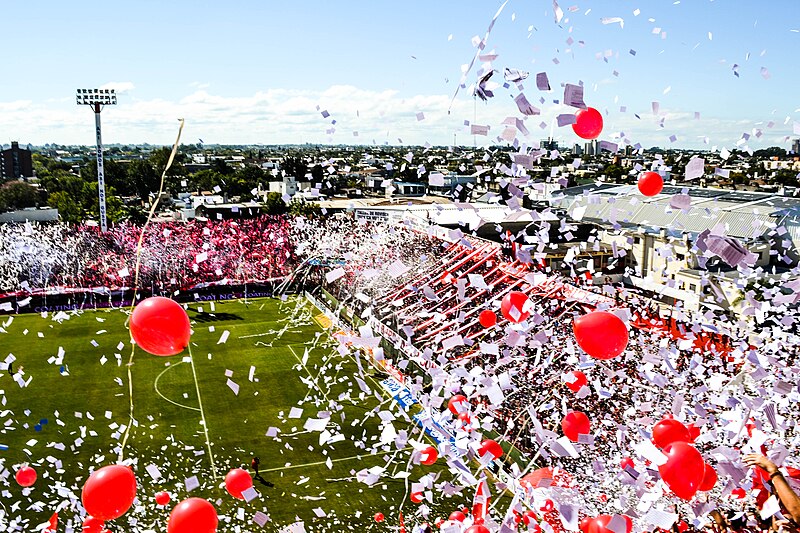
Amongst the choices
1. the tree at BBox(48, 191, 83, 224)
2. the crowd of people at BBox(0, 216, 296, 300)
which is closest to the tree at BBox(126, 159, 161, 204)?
the tree at BBox(48, 191, 83, 224)

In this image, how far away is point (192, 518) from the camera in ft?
14.9

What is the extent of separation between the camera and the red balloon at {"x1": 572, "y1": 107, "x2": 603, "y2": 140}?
5.32 metres

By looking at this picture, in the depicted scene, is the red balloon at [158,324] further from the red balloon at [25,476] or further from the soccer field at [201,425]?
the red balloon at [25,476]

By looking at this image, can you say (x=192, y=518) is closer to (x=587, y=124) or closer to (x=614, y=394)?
(x=587, y=124)

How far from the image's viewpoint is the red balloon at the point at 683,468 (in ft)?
14.4

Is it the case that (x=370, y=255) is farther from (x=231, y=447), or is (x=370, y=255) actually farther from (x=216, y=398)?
(x=231, y=447)

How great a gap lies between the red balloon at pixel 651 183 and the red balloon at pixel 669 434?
6.61 feet

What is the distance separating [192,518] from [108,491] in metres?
0.57

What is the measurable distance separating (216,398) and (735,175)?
47027 mm

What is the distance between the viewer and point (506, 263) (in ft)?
67.2

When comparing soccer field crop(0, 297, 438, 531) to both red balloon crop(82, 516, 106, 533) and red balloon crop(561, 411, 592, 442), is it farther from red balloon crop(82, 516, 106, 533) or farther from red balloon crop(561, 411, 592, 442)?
red balloon crop(561, 411, 592, 442)

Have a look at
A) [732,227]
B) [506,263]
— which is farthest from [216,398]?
[732,227]

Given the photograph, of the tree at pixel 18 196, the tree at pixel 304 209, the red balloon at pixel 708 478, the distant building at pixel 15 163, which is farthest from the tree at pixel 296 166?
the distant building at pixel 15 163

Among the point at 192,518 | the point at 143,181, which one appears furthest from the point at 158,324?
the point at 143,181
